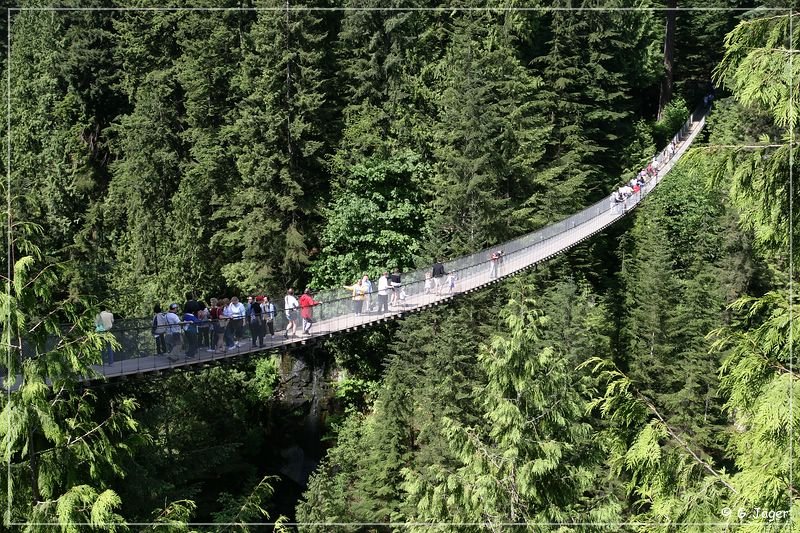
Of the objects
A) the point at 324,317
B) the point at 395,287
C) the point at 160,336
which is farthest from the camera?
the point at 395,287

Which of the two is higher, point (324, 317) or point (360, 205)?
point (360, 205)

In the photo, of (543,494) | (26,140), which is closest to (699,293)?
(543,494)

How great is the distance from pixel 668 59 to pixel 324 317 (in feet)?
76.2

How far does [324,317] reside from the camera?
13711mm

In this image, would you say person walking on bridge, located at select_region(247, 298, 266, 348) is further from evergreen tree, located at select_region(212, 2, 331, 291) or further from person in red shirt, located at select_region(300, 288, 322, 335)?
evergreen tree, located at select_region(212, 2, 331, 291)

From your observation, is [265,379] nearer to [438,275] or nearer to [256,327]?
[438,275]

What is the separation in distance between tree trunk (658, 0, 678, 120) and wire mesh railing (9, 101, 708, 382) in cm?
1368

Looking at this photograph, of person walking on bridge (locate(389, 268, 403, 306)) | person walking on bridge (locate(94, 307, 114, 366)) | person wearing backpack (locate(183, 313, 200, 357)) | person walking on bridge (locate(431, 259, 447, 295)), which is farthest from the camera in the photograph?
person walking on bridge (locate(431, 259, 447, 295))

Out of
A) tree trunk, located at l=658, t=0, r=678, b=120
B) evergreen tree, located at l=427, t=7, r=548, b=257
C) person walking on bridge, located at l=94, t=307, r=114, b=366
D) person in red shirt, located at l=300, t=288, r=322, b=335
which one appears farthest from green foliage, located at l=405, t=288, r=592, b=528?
tree trunk, located at l=658, t=0, r=678, b=120

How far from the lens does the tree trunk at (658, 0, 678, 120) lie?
100 ft

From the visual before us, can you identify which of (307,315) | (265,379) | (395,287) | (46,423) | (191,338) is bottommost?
(265,379)

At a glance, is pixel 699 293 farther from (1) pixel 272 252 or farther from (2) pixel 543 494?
(2) pixel 543 494

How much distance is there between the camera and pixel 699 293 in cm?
2067

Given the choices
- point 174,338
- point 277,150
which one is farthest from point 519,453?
point 277,150
